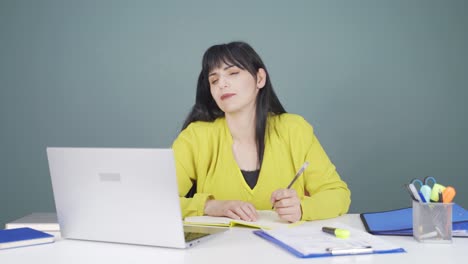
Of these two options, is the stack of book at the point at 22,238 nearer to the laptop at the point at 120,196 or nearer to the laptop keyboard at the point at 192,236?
the laptop at the point at 120,196

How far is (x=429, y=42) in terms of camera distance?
125 inches

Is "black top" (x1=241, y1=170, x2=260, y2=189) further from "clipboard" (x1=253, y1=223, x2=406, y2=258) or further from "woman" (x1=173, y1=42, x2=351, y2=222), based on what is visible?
"clipboard" (x1=253, y1=223, x2=406, y2=258)

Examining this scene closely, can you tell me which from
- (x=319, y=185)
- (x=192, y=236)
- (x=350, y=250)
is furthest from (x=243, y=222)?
(x=319, y=185)

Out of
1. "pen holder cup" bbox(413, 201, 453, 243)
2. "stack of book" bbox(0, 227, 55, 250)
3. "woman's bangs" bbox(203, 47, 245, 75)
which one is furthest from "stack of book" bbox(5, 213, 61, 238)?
"pen holder cup" bbox(413, 201, 453, 243)

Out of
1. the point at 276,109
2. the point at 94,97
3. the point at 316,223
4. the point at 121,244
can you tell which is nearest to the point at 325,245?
the point at 316,223

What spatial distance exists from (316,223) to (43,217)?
78 cm

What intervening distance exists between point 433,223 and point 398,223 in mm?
192

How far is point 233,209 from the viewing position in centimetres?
174

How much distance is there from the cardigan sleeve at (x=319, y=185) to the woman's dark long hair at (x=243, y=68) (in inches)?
5.1

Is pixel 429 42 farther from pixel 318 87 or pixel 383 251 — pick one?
pixel 383 251

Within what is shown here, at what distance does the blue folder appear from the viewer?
59.4 inches

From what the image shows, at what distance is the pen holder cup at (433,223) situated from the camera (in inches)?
55.3

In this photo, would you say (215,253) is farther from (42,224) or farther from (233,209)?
(42,224)

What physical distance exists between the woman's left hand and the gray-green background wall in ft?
5.04
